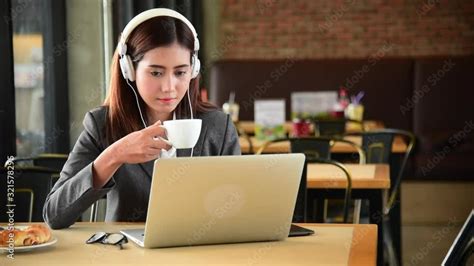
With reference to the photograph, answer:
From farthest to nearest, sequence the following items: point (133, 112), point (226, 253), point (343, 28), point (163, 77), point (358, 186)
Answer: point (343, 28)
point (358, 186)
point (133, 112)
point (163, 77)
point (226, 253)

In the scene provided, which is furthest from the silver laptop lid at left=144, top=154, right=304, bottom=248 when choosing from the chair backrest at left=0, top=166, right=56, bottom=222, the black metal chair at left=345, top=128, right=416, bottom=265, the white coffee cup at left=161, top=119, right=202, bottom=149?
the black metal chair at left=345, top=128, right=416, bottom=265

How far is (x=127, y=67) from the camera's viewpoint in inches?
99.0

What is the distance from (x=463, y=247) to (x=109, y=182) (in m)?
0.98

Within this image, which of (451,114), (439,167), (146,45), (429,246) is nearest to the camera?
(146,45)

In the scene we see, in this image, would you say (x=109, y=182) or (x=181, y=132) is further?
(x=109, y=182)

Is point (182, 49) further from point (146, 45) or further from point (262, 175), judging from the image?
point (262, 175)

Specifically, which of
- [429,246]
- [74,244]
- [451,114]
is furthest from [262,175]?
[451,114]

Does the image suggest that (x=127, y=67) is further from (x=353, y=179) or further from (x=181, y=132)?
(x=353, y=179)

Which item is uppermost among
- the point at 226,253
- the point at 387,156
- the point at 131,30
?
the point at 131,30

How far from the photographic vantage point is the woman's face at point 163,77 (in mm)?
2457

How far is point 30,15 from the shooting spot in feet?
14.4

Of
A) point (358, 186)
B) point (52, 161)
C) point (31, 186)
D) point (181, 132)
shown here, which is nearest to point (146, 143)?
point (181, 132)

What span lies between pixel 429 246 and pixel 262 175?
4.00m

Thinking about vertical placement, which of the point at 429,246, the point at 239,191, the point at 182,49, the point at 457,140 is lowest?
the point at 429,246
